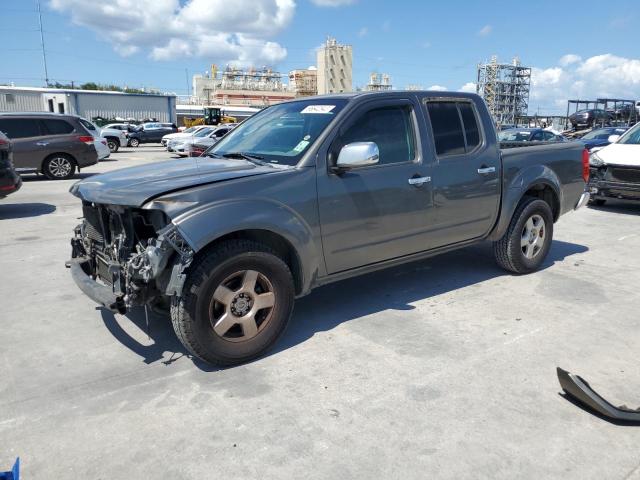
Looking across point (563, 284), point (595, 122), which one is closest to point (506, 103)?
point (595, 122)

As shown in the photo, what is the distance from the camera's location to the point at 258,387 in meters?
3.33

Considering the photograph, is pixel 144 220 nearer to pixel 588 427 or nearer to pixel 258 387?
pixel 258 387

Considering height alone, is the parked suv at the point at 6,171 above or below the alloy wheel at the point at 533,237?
above

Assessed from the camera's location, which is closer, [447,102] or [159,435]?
[159,435]

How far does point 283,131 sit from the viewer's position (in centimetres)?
436

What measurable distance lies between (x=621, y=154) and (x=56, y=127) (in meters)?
13.4

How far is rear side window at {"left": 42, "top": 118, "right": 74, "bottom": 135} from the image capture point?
46.3ft

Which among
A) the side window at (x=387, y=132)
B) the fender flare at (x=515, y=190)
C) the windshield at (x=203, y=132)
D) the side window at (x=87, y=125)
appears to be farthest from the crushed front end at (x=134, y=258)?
the windshield at (x=203, y=132)

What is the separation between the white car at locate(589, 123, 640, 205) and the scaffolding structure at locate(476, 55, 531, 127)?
73762 mm

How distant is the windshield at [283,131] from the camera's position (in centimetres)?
404

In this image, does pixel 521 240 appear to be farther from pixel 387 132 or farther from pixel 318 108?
pixel 318 108

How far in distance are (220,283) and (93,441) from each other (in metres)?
1.14

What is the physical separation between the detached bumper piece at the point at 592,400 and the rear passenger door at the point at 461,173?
6.06ft

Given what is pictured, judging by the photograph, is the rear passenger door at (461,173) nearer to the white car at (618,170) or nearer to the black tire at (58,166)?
the white car at (618,170)
